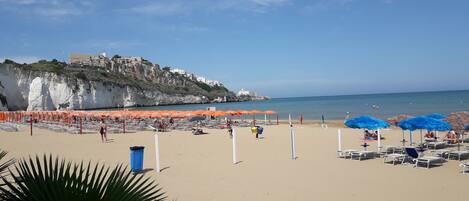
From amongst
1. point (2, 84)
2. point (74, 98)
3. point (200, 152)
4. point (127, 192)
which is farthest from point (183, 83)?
point (127, 192)

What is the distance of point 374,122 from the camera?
1445 centimetres

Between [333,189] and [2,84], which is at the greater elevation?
[2,84]

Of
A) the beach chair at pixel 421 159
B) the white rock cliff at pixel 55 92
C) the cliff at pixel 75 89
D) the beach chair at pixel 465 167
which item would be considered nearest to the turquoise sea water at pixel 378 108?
the white rock cliff at pixel 55 92

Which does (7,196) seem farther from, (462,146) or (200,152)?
(462,146)

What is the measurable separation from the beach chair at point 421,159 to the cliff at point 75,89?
76495 mm

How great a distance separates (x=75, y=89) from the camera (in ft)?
318

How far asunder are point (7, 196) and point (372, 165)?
37.9 ft

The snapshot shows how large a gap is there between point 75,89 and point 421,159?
95210 millimetres

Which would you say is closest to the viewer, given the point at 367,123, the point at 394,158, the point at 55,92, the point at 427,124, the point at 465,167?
the point at 465,167

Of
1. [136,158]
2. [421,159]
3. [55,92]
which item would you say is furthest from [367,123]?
[55,92]

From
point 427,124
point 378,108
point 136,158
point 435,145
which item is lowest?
point 435,145

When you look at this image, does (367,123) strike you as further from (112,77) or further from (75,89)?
(112,77)

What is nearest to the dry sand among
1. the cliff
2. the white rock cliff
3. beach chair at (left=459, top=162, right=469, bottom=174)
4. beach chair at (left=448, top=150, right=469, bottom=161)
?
beach chair at (left=459, top=162, right=469, bottom=174)

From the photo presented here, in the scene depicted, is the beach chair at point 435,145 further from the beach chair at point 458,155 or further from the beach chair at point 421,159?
the beach chair at point 421,159
